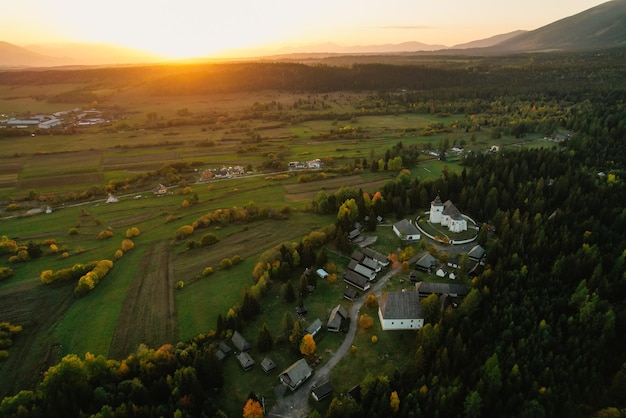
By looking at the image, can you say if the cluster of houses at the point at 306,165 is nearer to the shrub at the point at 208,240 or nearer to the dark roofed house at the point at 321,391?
the shrub at the point at 208,240

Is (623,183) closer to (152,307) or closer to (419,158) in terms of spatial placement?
(419,158)

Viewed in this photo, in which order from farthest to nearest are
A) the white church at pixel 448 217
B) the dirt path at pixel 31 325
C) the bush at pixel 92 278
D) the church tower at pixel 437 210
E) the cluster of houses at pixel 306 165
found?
the cluster of houses at pixel 306 165 → the church tower at pixel 437 210 → the white church at pixel 448 217 → the bush at pixel 92 278 → the dirt path at pixel 31 325

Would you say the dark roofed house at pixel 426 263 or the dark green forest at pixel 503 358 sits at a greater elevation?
the dark green forest at pixel 503 358

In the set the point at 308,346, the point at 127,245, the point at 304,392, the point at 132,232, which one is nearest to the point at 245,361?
the point at 308,346

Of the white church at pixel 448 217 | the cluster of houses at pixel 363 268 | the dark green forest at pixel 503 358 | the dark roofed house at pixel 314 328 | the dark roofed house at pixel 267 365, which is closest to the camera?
the dark green forest at pixel 503 358

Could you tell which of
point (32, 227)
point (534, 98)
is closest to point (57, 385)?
point (32, 227)

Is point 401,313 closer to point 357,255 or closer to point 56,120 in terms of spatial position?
point 357,255

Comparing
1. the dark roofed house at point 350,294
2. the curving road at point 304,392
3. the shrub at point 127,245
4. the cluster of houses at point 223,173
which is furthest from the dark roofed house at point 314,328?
the cluster of houses at point 223,173
